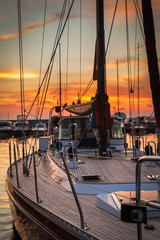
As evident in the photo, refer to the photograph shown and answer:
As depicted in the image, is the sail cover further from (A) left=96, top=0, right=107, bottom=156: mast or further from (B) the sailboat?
(B) the sailboat

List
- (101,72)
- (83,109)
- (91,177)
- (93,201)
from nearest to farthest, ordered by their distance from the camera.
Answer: (93,201), (91,177), (101,72), (83,109)

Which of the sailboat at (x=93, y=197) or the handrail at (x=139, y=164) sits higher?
the handrail at (x=139, y=164)

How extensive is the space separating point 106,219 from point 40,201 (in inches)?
72.3

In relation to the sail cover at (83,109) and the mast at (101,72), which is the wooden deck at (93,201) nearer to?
the mast at (101,72)

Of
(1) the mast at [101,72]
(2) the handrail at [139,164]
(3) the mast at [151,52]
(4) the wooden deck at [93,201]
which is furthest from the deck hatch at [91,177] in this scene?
(2) the handrail at [139,164]

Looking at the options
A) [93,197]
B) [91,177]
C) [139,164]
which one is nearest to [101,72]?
[91,177]

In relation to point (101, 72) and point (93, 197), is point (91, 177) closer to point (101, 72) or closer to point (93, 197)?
point (93, 197)

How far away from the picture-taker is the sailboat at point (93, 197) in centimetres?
440

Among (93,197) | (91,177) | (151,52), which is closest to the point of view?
(151,52)

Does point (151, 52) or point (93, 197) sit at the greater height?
point (151, 52)

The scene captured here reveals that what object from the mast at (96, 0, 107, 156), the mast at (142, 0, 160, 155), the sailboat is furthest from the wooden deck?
the mast at (142, 0, 160, 155)

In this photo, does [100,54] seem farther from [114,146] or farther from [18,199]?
[18,199]

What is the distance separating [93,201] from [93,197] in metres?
0.33

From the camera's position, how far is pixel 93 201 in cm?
614
